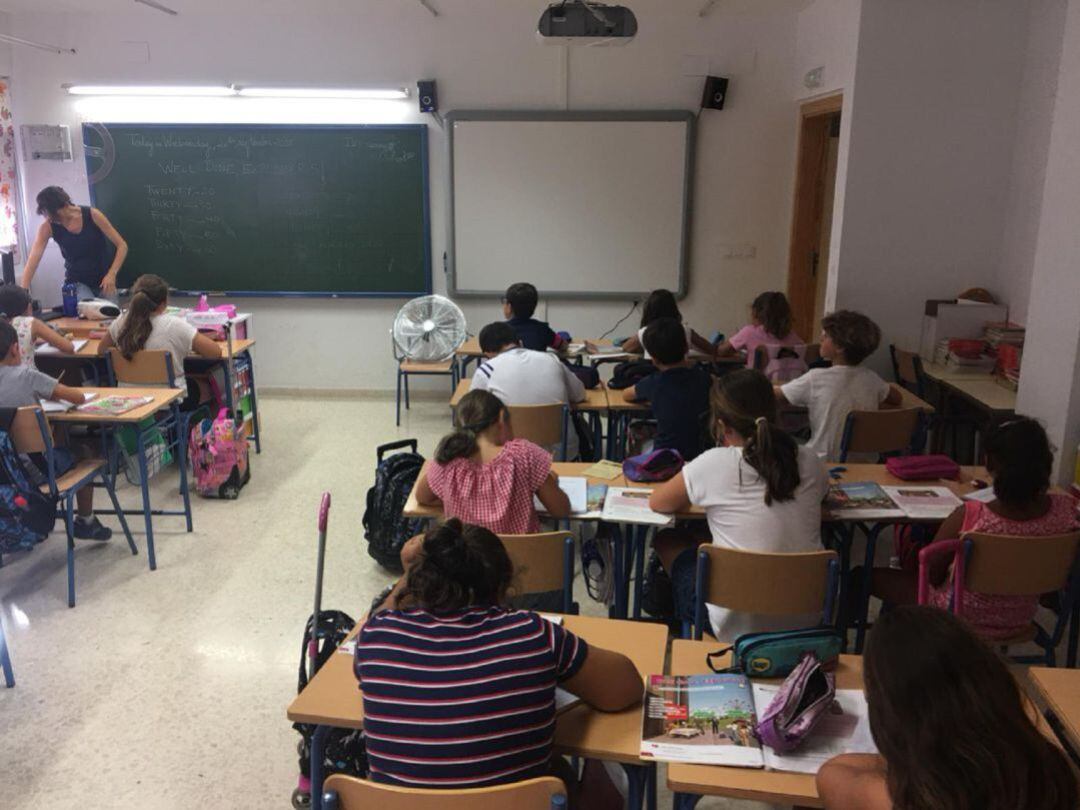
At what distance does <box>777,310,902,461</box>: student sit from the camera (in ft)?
13.3

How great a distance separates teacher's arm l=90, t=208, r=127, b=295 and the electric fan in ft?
6.87

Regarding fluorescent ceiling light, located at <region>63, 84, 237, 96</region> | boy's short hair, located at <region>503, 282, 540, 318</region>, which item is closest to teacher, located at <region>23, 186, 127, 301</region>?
fluorescent ceiling light, located at <region>63, 84, 237, 96</region>

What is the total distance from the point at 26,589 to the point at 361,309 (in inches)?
143

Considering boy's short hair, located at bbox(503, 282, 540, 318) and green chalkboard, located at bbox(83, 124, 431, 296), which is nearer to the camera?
boy's short hair, located at bbox(503, 282, 540, 318)

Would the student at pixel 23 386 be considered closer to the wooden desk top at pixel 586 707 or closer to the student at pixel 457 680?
the wooden desk top at pixel 586 707

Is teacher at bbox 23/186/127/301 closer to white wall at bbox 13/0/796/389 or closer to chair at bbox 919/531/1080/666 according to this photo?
white wall at bbox 13/0/796/389

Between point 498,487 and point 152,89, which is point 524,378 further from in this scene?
point 152,89

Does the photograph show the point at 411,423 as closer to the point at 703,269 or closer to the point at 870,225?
the point at 703,269

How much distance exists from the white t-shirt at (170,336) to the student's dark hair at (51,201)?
169 cm

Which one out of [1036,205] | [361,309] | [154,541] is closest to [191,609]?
[154,541]

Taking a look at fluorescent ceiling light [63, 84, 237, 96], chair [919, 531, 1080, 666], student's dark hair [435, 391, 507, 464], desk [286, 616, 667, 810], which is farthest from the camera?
fluorescent ceiling light [63, 84, 237, 96]

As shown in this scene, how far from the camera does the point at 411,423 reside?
666cm

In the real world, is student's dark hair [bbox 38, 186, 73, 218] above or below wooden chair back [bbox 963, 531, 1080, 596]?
above

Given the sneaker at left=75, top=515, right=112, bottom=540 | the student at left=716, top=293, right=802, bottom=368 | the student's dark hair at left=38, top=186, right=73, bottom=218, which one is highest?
the student's dark hair at left=38, top=186, right=73, bottom=218
